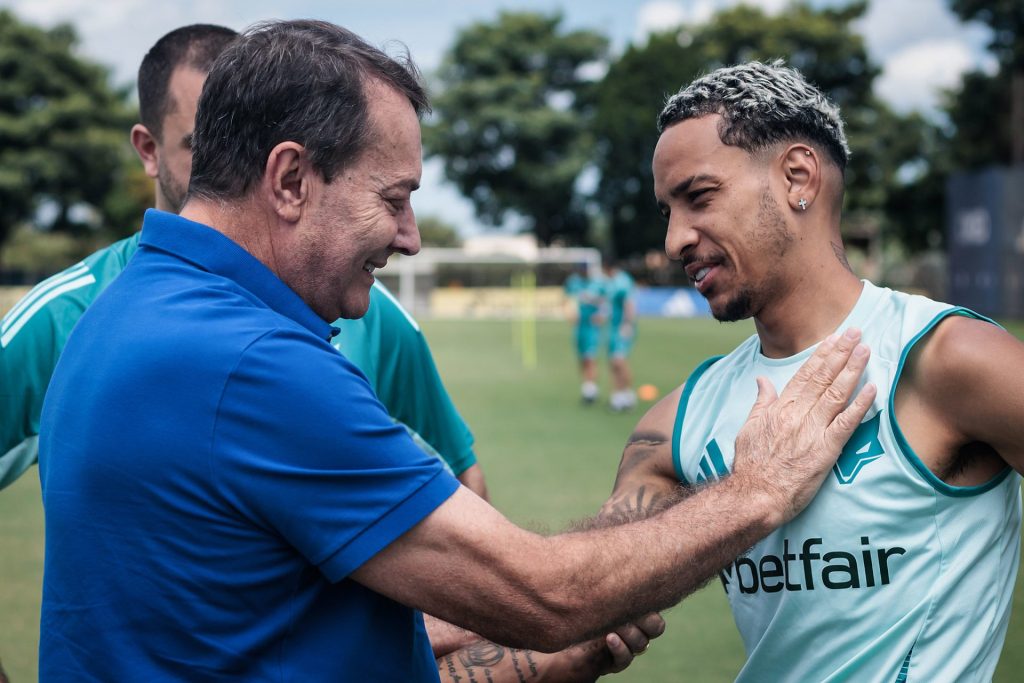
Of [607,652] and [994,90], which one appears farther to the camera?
[994,90]

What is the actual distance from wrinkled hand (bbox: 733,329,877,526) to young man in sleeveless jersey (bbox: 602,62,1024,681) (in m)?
0.09

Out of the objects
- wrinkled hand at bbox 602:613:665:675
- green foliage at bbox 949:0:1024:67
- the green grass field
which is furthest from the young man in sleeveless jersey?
green foliage at bbox 949:0:1024:67

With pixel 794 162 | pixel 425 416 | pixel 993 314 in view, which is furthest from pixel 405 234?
pixel 993 314

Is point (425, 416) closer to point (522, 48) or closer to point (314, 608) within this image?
point (314, 608)

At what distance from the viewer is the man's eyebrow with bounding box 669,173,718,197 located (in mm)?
2561

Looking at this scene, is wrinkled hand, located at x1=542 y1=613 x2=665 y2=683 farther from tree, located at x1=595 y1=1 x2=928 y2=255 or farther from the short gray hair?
tree, located at x1=595 y1=1 x2=928 y2=255

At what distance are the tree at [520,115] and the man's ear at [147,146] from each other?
55.3 meters

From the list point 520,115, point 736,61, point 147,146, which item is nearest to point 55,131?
point 520,115

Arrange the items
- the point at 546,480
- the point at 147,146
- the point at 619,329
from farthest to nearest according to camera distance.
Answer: the point at 619,329, the point at 546,480, the point at 147,146

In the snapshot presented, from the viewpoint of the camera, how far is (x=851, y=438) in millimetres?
2359

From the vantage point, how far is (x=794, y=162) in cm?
259

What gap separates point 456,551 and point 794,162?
1.39 meters

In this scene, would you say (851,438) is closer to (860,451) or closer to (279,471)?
(860,451)

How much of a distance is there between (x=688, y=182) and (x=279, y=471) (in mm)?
1346
